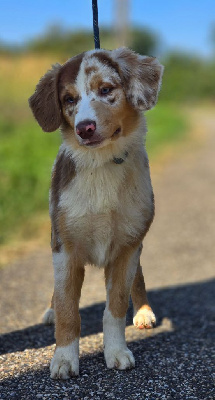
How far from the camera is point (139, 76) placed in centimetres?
325

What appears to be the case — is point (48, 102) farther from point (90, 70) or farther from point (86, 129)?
point (86, 129)

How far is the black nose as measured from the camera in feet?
9.65

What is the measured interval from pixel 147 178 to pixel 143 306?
1.14 meters

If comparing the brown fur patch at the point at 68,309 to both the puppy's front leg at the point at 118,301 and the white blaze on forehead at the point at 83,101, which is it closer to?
the puppy's front leg at the point at 118,301

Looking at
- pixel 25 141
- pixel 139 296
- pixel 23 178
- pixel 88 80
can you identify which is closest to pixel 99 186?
pixel 88 80

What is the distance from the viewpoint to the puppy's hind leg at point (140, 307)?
4.12 m

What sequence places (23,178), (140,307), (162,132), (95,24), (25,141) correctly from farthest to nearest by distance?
(162,132) < (25,141) < (23,178) < (140,307) < (95,24)

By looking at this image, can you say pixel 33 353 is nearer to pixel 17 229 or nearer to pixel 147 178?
pixel 147 178

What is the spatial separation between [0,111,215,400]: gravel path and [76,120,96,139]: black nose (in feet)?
4.02

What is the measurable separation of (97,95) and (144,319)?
1665 millimetres

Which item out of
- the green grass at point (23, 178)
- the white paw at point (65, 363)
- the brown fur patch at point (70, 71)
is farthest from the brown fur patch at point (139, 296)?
the green grass at point (23, 178)

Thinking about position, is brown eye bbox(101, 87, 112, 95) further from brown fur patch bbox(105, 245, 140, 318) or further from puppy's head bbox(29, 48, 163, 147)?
brown fur patch bbox(105, 245, 140, 318)

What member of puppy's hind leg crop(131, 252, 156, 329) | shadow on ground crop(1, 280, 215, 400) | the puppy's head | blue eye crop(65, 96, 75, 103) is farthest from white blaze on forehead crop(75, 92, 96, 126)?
puppy's hind leg crop(131, 252, 156, 329)

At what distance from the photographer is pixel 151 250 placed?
6.70m
